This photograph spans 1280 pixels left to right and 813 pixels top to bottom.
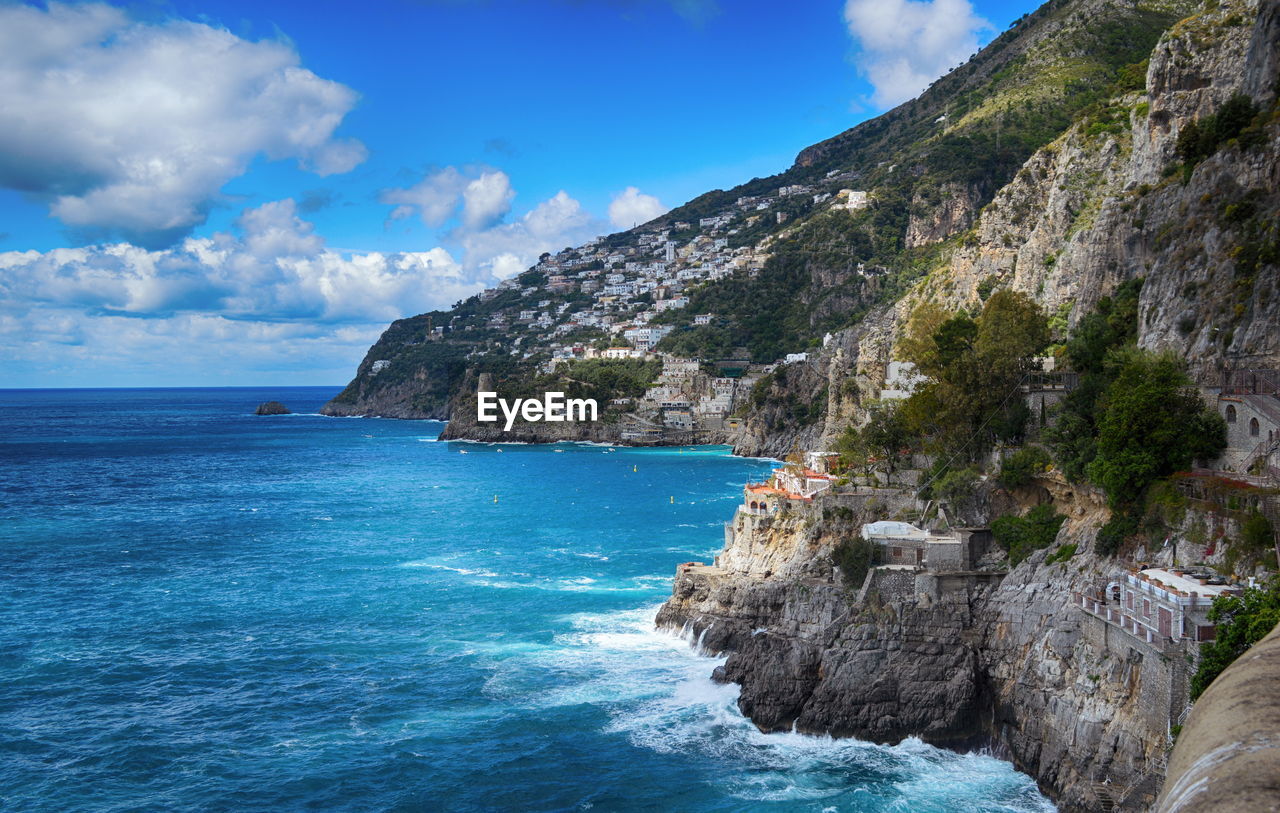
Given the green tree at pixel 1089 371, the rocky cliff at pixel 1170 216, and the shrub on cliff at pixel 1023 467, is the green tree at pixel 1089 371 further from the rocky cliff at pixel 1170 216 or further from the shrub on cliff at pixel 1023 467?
the rocky cliff at pixel 1170 216

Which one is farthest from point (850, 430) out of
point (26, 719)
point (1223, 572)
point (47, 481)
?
point (47, 481)

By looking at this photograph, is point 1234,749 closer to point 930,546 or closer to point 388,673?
point 930,546

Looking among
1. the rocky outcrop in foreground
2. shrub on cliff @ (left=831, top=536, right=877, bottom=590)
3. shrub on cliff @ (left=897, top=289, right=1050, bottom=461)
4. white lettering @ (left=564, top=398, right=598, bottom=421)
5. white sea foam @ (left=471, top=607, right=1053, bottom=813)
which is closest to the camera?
the rocky outcrop in foreground

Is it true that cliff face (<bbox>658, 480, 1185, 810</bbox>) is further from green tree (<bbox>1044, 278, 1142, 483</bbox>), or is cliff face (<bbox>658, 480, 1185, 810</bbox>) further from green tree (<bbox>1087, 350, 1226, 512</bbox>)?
green tree (<bbox>1087, 350, 1226, 512</bbox>)

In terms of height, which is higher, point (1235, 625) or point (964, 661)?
point (1235, 625)

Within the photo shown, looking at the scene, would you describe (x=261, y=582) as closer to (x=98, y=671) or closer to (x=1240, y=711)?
(x=98, y=671)

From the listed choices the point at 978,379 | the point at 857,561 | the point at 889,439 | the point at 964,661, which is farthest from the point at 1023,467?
the point at 889,439

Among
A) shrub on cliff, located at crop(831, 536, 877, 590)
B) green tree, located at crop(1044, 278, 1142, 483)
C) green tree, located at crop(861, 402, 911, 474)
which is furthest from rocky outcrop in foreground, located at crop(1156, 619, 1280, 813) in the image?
green tree, located at crop(861, 402, 911, 474)
